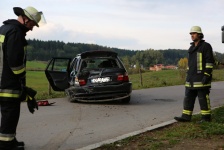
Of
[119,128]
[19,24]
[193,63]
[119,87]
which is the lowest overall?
[119,128]

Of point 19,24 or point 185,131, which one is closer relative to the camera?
point 19,24

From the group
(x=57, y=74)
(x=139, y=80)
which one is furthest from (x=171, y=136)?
(x=139, y=80)

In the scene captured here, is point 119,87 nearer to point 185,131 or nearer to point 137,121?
point 137,121

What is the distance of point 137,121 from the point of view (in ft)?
27.2

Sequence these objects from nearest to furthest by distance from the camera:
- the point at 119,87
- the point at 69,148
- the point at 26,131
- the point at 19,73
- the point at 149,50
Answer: the point at 19,73, the point at 69,148, the point at 26,131, the point at 119,87, the point at 149,50

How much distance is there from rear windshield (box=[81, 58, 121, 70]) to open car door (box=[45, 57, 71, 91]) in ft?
3.90

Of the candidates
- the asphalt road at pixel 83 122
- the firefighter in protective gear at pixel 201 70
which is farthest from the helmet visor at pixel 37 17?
the firefighter in protective gear at pixel 201 70

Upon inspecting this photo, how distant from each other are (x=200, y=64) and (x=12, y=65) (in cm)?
427

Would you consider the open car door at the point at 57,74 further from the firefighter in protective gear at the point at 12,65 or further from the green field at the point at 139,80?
the firefighter in protective gear at the point at 12,65

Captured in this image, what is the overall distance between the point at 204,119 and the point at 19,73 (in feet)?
14.1

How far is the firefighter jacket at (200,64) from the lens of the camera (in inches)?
289

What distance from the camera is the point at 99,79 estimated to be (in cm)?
1085

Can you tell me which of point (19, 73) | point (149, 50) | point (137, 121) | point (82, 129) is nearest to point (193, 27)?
point (137, 121)

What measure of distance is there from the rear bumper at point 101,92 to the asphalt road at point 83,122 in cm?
26
